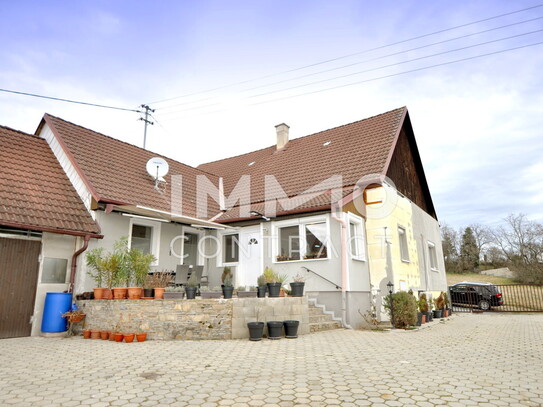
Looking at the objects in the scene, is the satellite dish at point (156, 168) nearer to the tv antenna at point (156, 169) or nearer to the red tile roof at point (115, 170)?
the tv antenna at point (156, 169)

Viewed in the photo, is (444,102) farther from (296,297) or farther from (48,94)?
(48,94)

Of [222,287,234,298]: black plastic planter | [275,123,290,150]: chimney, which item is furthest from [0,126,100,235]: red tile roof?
[275,123,290,150]: chimney

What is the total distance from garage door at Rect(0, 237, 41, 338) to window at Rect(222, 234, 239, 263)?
665cm

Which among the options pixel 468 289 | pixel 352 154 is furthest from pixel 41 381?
pixel 468 289

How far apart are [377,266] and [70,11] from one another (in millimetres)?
13129

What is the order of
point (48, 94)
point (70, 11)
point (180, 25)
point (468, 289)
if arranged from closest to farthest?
point (70, 11) → point (180, 25) → point (48, 94) → point (468, 289)

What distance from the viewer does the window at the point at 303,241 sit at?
1244 cm

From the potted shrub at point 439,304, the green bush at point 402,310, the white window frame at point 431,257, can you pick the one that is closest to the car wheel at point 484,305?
the white window frame at point 431,257

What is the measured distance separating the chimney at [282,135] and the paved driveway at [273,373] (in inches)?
509

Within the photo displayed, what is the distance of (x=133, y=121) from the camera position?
22.8 meters

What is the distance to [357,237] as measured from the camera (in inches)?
516

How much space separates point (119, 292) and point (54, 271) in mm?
2491

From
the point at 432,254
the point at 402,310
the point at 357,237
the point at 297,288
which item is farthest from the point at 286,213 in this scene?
the point at 432,254

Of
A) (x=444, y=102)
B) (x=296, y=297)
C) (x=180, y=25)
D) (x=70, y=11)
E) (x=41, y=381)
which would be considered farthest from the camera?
(x=444, y=102)
